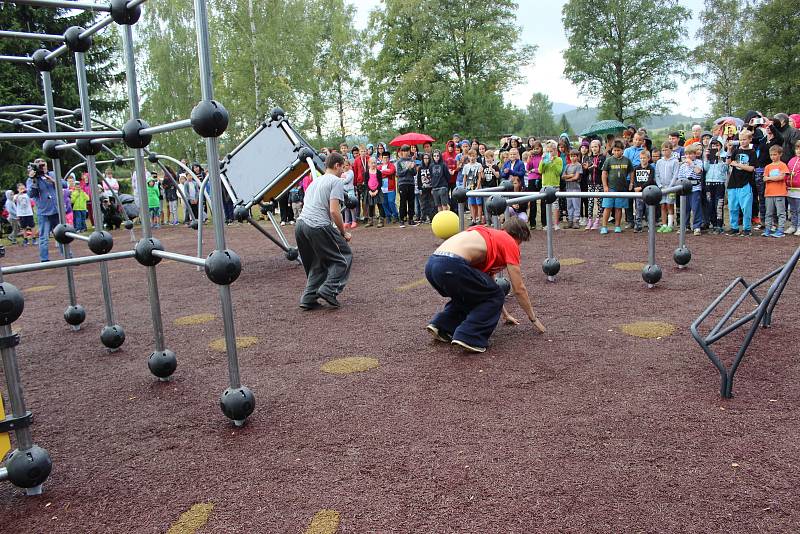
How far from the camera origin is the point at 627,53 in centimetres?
4012

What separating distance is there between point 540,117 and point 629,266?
370ft

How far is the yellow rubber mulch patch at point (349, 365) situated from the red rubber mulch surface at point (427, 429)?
0.12 m

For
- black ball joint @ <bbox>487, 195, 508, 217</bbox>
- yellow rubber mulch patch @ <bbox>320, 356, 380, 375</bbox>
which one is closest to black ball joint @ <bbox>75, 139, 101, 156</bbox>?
yellow rubber mulch patch @ <bbox>320, 356, 380, 375</bbox>

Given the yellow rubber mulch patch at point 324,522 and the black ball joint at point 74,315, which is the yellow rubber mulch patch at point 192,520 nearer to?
the yellow rubber mulch patch at point 324,522

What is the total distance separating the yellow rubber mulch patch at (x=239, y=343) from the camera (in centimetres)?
596

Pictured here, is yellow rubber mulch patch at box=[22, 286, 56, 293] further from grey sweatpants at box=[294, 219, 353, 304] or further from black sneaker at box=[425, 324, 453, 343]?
black sneaker at box=[425, 324, 453, 343]

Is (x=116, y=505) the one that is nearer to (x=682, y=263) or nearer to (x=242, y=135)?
(x=682, y=263)

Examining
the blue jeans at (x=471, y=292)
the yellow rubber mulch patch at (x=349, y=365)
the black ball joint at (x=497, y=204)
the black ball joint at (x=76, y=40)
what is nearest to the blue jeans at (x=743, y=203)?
the black ball joint at (x=497, y=204)

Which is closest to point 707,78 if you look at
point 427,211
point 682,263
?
point 427,211

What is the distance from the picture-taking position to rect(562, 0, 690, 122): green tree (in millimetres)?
39781

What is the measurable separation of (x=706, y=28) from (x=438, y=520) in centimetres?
4733

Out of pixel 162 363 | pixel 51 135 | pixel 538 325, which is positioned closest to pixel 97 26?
pixel 51 135

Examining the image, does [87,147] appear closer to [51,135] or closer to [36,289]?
[51,135]

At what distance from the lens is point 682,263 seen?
8156mm
